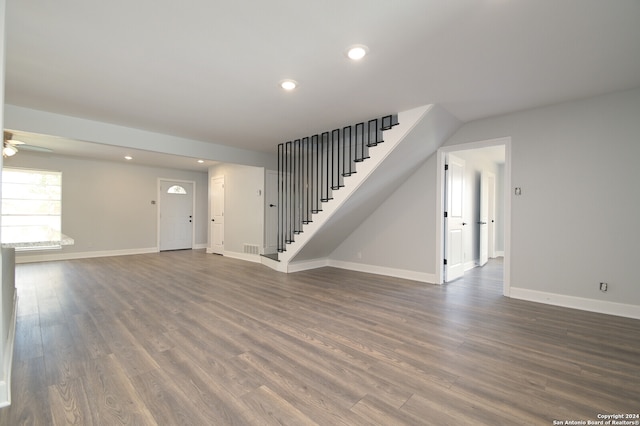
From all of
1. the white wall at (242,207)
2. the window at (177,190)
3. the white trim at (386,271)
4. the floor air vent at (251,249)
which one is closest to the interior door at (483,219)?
the white trim at (386,271)

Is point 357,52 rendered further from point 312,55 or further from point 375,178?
point 375,178

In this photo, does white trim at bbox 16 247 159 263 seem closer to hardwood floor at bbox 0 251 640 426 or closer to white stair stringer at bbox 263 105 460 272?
hardwood floor at bbox 0 251 640 426

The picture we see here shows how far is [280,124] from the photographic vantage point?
446cm

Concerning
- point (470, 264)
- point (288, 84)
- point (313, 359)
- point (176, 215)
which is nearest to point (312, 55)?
point (288, 84)

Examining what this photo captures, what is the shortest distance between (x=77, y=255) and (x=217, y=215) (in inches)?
134

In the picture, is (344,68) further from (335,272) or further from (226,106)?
(335,272)

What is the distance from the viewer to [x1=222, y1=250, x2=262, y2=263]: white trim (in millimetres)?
6859

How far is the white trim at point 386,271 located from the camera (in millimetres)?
4785

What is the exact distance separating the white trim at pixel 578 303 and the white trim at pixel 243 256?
199 inches

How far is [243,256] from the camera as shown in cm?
723

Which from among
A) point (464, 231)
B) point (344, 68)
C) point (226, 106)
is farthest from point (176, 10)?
point (464, 231)

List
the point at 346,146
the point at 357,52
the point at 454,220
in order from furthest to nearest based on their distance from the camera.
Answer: the point at 346,146, the point at 454,220, the point at 357,52

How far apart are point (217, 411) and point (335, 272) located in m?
4.08

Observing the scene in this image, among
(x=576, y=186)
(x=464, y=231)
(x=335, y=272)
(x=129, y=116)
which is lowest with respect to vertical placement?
(x=335, y=272)
